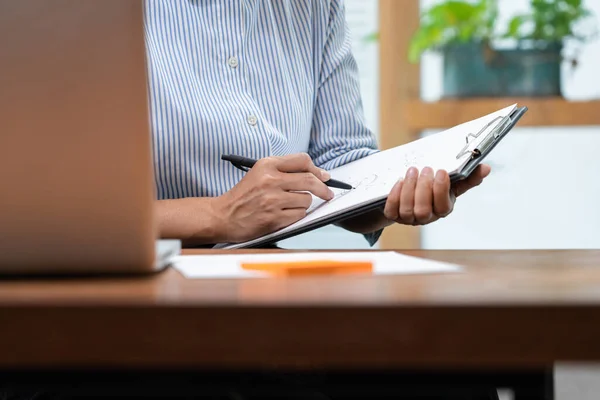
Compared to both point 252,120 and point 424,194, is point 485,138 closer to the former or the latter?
point 424,194

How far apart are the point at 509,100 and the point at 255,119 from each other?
1.34 metres

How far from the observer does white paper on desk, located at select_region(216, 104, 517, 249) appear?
0.97 m

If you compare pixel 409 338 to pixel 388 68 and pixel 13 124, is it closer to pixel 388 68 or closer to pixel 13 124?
pixel 13 124

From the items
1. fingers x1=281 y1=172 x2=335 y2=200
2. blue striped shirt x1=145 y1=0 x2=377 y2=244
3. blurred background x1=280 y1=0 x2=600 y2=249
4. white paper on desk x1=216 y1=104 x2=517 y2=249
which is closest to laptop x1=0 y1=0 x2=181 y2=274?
white paper on desk x1=216 y1=104 x2=517 y2=249

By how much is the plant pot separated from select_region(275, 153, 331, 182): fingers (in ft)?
4.77

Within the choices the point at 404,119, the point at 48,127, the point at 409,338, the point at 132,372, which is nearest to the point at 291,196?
the point at 132,372

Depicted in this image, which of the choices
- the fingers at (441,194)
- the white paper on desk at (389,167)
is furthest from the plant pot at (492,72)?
the fingers at (441,194)

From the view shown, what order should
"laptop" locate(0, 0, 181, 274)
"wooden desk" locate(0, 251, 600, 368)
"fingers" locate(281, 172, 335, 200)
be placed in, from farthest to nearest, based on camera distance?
"fingers" locate(281, 172, 335, 200), "laptop" locate(0, 0, 181, 274), "wooden desk" locate(0, 251, 600, 368)

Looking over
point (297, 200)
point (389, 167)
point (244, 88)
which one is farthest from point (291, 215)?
point (244, 88)

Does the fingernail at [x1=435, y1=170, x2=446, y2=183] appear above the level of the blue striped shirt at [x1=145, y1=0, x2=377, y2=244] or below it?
below

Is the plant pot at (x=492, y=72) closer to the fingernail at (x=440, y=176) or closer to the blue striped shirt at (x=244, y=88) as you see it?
the blue striped shirt at (x=244, y=88)

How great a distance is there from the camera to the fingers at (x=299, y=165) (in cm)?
110

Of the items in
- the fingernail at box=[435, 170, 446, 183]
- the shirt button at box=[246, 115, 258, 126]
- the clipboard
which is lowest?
the fingernail at box=[435, 170, 446, 183]

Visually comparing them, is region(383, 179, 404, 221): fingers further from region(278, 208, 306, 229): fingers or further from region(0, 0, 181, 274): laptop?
region(0, 0, 181, 274): laptop
